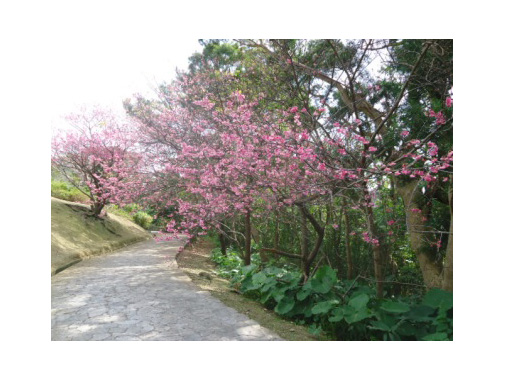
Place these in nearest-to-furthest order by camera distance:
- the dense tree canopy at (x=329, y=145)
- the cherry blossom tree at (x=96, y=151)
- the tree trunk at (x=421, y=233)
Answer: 1. the dense tree canopy at (x=329, y=145)
2. the tree trunk at (x=421, y=233)
3. the cherry blossom tree at (x=96, y=151)

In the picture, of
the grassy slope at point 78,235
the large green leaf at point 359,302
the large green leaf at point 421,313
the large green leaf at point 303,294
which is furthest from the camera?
the grassy slope at point 78,235

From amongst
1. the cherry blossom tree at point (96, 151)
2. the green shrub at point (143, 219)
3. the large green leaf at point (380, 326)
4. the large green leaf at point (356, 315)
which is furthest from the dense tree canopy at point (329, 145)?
the green shrub at point (143, 219)

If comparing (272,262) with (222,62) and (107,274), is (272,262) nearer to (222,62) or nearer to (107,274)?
(107,274)

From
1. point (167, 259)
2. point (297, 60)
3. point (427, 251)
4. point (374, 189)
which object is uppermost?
point (297, 60)

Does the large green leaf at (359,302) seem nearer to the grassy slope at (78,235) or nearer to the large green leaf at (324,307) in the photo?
the large green leaf at (324,307)

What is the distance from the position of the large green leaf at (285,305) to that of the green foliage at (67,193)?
6135 mm

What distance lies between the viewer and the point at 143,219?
9961 mm

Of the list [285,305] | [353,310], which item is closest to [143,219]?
[285,305]

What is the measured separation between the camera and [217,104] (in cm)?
395

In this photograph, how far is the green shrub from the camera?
975 centimetres

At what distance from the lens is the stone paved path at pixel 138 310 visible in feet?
6.86

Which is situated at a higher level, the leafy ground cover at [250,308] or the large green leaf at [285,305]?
the large green leaf at [285,305]
